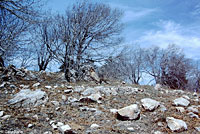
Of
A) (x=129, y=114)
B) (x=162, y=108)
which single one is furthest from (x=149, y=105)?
(x=129, y=114)

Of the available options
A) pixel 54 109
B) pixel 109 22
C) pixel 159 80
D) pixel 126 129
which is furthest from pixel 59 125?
pixel 159 80

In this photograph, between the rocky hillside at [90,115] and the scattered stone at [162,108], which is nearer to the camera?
the rocky hillside at [90,115]

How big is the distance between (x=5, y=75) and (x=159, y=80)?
1348 cm

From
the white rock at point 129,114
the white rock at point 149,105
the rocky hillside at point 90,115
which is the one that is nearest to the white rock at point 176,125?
the rocky hillside at point 90,115

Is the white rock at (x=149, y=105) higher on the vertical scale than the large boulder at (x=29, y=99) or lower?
lower

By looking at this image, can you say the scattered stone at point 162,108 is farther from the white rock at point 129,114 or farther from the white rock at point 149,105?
the white rock at point 129,114

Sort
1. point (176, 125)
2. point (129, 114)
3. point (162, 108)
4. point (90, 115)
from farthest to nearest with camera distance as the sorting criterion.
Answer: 1. point (162, 108)
2. point (90, 115)
3. point (129, 114)
4. point (176, 125)

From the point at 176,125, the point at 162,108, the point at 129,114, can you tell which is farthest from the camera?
the point at 162,108

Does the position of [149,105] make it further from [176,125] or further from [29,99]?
[29,99]

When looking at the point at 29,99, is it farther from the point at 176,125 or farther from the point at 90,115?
the point at 176,125

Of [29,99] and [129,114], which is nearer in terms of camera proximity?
[129,114]

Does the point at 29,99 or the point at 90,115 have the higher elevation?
the point at 29,99

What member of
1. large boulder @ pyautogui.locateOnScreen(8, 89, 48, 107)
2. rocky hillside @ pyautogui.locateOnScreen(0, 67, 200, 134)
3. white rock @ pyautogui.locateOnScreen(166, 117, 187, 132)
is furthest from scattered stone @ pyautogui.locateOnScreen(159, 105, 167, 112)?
large boulder @ pyautogui.locateOnScreen(8, 89, 48, 107)

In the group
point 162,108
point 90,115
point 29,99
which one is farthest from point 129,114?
point 29,99
